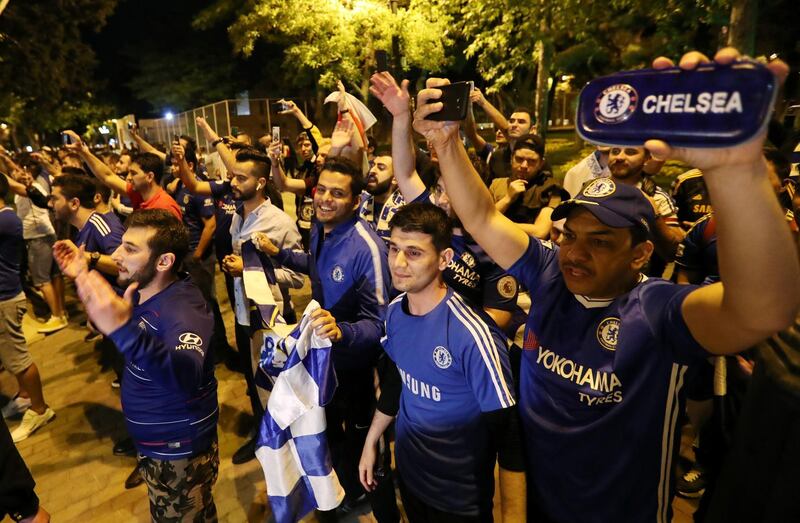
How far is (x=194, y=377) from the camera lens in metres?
2.45

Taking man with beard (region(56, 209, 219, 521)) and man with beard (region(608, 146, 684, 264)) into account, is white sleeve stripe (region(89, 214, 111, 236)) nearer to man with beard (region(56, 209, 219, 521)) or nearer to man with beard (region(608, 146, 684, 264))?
man with beard (region(56, 209, 219, 521))

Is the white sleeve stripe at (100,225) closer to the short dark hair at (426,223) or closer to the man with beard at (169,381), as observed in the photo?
the man with beard at (169,381)

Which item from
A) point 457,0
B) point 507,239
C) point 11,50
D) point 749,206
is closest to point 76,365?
point 507,239

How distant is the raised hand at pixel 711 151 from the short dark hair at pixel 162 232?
2.42 meters

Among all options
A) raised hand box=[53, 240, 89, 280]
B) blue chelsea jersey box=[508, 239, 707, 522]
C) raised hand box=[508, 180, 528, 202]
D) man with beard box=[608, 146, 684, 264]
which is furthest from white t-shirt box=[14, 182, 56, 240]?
blue chelsea jersey box=[508, 239, 707, 522]

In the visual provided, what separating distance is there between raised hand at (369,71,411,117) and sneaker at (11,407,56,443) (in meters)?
4.80

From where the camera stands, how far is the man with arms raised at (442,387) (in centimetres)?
197

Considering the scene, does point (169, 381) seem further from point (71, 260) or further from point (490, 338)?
point (490, 338)

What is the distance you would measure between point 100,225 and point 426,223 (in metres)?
3.33

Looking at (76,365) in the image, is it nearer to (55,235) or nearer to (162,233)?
(55,235)

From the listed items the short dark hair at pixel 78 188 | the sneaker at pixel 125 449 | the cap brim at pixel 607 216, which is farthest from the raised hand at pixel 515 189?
the sneaker at pixel 125 449

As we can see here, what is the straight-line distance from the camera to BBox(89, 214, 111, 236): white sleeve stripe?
413 cm

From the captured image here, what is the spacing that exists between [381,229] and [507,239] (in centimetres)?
251

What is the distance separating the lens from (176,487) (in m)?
2.59
